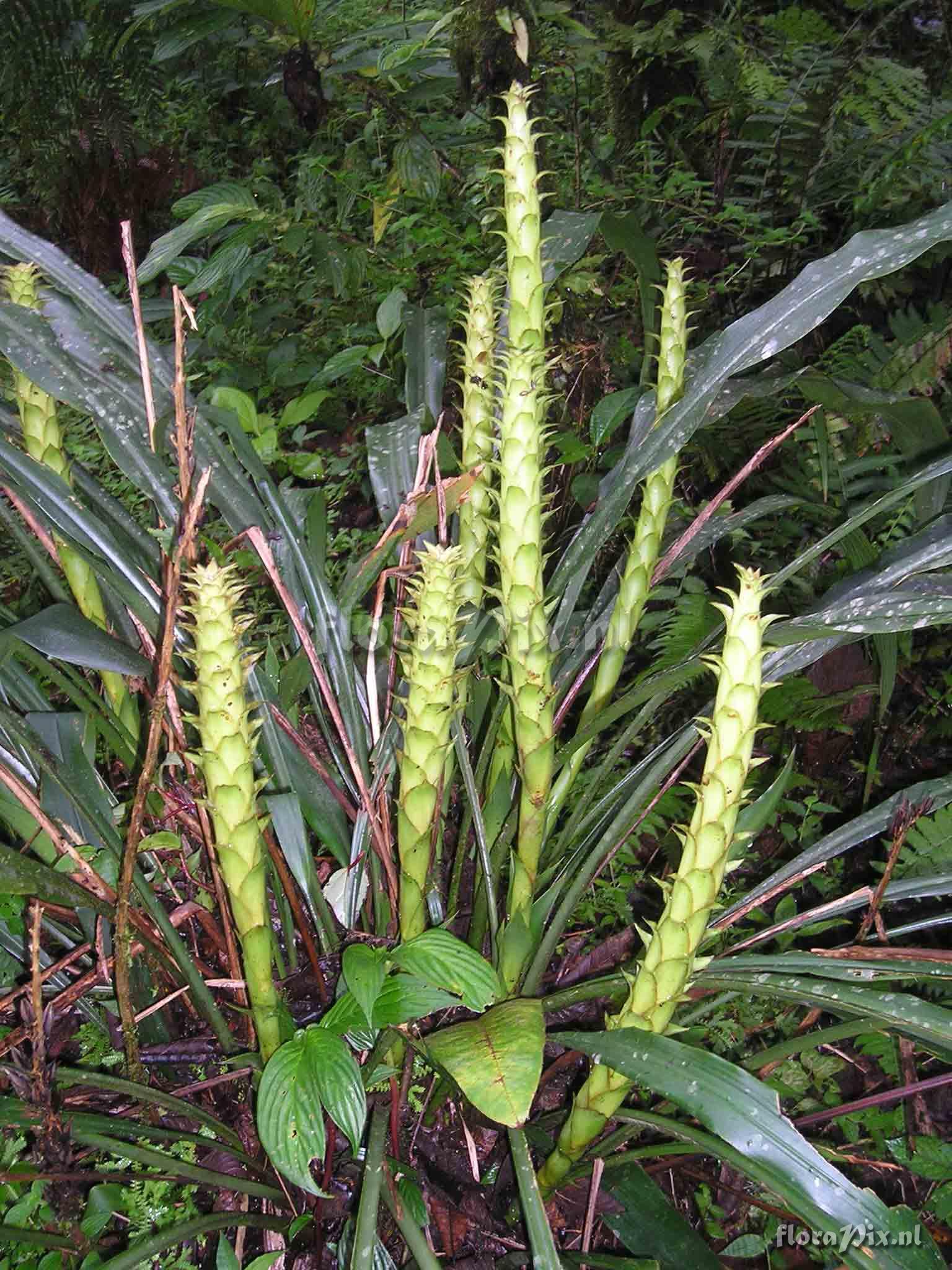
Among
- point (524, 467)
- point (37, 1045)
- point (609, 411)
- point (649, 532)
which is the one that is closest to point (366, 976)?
point (37, 1045)

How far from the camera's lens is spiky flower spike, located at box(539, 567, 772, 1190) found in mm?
780

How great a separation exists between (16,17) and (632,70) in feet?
5.84

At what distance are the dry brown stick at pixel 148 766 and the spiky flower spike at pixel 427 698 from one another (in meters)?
0.22

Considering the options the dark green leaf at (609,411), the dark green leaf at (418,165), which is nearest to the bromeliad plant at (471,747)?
the dark green leaf at (609,411)

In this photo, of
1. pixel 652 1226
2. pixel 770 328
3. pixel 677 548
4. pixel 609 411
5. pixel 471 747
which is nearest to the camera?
pixel 652 1226

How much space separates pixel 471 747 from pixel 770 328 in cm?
73

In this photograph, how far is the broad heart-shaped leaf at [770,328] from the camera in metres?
1.11

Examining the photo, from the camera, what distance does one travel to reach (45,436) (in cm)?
122

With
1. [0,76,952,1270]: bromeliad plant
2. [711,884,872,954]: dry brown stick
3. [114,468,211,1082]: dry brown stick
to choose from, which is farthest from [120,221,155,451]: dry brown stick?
[711,884,872,954]: dry brown stick

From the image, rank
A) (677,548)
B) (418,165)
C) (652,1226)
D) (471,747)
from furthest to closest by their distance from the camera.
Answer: (418,165) → (471,747) → (677,548) → (652,1226)

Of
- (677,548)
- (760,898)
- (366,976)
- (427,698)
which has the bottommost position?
(760,898)

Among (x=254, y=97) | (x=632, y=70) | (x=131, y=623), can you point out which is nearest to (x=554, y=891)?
(x=131, y=623)

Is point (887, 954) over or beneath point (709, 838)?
beneath

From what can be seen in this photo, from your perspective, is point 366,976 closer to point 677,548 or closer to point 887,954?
point 887,954
